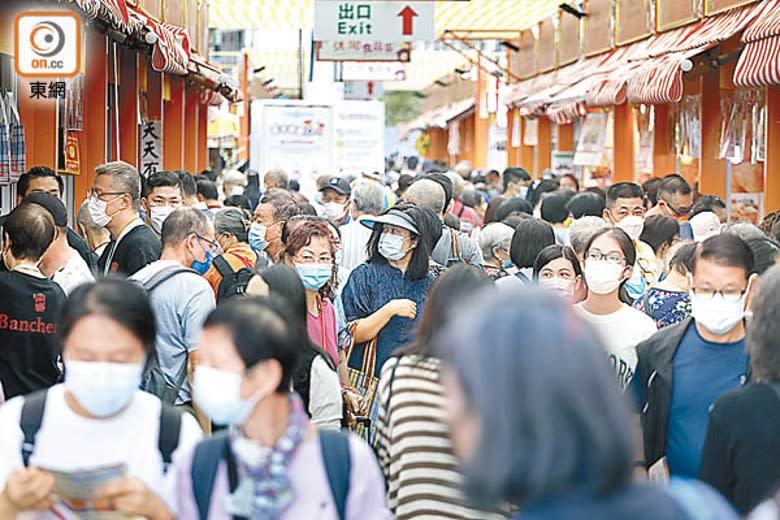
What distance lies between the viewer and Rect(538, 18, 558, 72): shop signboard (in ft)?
88.2

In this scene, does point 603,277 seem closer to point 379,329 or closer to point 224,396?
point 379,329

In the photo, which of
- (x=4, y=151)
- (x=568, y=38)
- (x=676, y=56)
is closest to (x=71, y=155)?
(x=4, y=151)

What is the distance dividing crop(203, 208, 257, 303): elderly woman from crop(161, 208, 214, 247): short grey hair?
1.32ft

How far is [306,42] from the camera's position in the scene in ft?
140

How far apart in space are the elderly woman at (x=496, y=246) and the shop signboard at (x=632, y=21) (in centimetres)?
965

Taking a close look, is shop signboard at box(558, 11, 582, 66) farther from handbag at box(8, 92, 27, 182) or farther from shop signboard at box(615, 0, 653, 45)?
handbag at box(8, 92, 27, 182)

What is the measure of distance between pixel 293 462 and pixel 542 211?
29.2 feet

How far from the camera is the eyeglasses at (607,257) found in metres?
6.68

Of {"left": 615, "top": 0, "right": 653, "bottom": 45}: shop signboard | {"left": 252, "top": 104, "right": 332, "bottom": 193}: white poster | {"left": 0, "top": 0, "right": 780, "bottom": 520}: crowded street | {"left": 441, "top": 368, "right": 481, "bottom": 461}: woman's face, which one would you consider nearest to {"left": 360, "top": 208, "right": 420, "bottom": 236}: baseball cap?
{"left": 0, "top": 0, "right": 780, "bottom": 520}: crowded street

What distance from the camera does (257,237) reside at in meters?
9.57

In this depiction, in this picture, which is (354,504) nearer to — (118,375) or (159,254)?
(118,375)

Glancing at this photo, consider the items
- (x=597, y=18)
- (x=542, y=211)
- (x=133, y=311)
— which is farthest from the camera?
(x=597, y=18)

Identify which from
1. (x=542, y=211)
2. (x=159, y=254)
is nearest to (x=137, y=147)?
(x=542, y=211)
